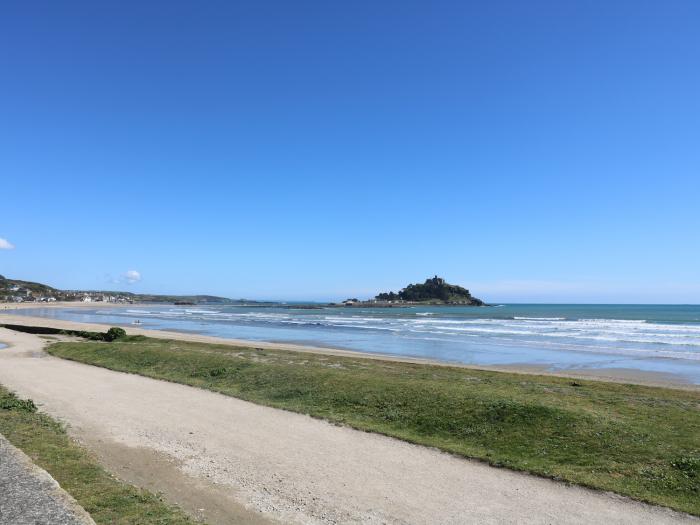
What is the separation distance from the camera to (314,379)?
15.6 metres

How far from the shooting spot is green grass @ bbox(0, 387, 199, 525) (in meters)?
6.08

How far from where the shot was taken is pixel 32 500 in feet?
18.4

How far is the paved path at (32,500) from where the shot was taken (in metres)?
5.12

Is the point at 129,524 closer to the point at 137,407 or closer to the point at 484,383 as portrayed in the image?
the point at 137,407

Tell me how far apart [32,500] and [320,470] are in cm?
443

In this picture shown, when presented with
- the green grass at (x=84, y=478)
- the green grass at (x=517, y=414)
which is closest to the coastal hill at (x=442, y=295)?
the green grass at (x=517, y=414)

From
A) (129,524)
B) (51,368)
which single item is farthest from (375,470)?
(51,368)

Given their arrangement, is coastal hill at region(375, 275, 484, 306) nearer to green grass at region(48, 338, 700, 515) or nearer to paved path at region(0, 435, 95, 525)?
green grass at region(48, 338, 700, 515)

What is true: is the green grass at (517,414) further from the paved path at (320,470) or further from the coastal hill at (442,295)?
the coastal hill at (442,295)

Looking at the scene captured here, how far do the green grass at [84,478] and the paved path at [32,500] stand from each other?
1.47 ft

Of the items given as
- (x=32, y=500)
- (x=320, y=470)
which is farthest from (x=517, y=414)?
(x=32, y=500)

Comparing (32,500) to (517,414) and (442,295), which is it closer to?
(517,414)

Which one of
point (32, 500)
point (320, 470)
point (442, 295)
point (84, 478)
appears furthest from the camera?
point (442, 295)

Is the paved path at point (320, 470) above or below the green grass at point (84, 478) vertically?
below
